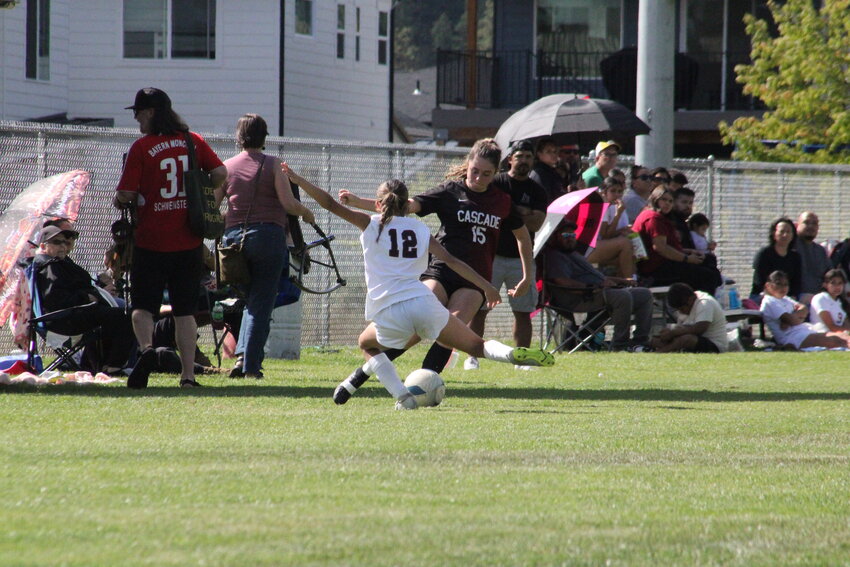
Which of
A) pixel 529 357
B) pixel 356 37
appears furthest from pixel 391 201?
pixel 356 37

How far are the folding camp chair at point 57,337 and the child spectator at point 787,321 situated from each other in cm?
906

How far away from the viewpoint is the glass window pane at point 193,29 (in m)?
29.5

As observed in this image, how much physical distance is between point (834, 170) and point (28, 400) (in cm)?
1539

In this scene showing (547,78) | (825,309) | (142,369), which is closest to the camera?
(142,369)

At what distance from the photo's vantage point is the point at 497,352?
8.84 metres

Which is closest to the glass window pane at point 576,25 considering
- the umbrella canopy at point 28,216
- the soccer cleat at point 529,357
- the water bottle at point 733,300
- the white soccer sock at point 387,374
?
the water bottle at point 733,300

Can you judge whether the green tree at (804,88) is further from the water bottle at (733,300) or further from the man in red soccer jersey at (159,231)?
the man in red soccer jersey at (159,231)

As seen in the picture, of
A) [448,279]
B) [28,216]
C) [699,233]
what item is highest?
[28,216]

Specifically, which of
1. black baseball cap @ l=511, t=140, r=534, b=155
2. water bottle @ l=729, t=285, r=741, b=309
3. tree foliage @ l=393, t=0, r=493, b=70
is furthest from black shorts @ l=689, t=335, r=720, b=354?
tree foliage @ l=393, t=0, r=493, b=70

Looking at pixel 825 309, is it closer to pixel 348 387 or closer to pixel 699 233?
pixel 699 233

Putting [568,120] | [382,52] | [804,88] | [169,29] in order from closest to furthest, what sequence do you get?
[568,120], [804,88], [169,29], [382,52]

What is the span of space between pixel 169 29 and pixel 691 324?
17.2 metres

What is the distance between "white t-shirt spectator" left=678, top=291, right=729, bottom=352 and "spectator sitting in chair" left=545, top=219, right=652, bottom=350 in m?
0.68

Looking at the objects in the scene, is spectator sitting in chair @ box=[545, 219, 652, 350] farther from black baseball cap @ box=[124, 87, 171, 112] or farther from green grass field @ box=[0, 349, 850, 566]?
black baseball cap @ box=[124, 87, 171, 112]
